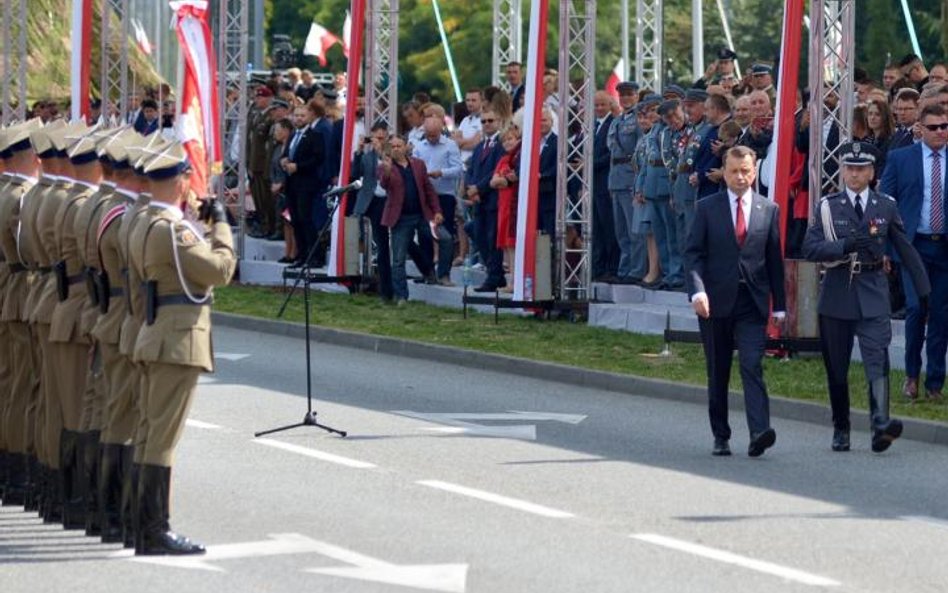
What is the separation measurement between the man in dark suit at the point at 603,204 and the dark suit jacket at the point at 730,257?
8906 millimetres

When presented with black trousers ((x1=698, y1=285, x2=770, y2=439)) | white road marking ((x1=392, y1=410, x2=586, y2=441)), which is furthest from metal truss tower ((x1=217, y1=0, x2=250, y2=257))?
black trousers ((x1=698, y1=285, x2=770, y2=439))

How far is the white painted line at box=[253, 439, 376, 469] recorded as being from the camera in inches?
569

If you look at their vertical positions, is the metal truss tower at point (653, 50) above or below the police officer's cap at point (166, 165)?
above

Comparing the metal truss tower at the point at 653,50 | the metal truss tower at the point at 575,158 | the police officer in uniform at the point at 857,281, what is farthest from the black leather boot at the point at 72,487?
the metal truss tower at the point at 653,50

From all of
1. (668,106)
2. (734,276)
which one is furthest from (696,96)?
(734,276)

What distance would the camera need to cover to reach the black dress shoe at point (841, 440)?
50.5 feet

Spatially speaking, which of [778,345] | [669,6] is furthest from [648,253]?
[669,6]

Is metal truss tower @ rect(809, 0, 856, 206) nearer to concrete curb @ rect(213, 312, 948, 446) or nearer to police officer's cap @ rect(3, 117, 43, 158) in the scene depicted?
concrete curb @ rect(213, 312, 948, 446)

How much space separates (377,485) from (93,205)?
2801mm

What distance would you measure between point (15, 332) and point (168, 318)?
75.7 inches

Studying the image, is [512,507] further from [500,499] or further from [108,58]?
[108,58]

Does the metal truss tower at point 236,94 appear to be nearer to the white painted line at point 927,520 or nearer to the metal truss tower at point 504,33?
the metal truss tower at point 504,33

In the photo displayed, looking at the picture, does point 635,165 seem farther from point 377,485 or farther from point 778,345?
point 377,485

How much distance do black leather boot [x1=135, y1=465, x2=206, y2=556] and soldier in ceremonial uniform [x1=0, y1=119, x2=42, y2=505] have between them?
64.6 inches
